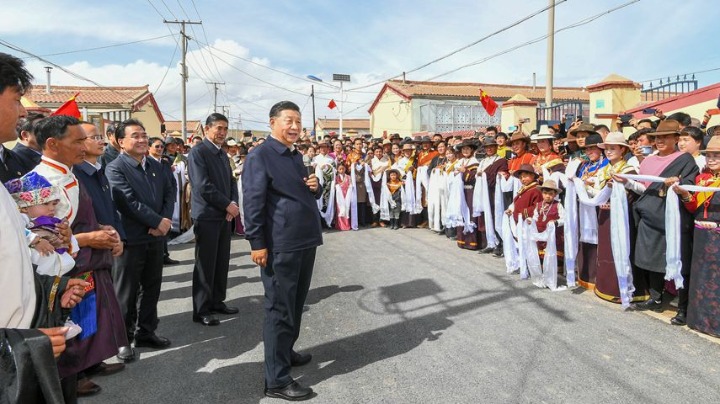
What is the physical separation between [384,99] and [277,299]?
1183 inches

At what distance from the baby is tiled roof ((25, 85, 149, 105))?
26809mm

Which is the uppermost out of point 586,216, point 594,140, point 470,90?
point 470,90

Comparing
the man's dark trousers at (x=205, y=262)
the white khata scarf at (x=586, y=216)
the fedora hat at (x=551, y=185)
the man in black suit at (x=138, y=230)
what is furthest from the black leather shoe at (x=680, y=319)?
the man in black suit at (x=138, y=230)

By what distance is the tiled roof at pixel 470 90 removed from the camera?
27.5 m

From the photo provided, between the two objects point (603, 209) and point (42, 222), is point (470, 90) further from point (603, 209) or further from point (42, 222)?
point (42, 222)

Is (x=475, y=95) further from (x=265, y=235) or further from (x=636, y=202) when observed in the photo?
(x=265, y=235)

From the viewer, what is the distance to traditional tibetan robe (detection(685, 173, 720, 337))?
389cm

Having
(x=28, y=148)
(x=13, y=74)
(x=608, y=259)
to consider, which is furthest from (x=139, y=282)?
(x=608, y=259)

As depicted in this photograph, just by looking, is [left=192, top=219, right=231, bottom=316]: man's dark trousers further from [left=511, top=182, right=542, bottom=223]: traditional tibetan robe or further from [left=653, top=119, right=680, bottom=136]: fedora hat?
[left=653, top=119, right=680, bottom=136]: fedora hat

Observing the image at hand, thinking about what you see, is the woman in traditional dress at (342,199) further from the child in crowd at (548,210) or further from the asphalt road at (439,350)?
the child in crowd at (548,210)

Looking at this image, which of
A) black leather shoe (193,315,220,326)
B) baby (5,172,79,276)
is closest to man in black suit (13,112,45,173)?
baby (5,172,79,276)

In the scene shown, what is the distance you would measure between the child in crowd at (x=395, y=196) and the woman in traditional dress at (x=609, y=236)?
526cm

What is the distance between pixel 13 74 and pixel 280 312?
204 cm

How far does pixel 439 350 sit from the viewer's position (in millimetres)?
3740
